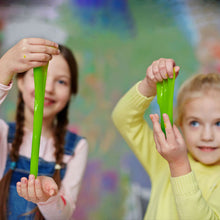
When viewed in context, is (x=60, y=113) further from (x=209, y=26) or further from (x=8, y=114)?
(x=209, y=26)

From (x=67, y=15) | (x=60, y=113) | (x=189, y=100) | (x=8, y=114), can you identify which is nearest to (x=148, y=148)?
(x=189, y=100)

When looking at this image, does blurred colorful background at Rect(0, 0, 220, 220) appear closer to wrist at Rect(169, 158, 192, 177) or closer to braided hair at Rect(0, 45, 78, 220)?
braided hair at Rect(0, 45, 78, 220)

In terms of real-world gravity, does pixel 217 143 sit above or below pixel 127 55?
below

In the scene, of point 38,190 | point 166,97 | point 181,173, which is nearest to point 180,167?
point 181,173

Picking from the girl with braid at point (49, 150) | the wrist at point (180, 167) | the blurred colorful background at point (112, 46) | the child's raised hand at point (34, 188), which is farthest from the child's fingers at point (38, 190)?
the blurred colorful background at point (112, 46)

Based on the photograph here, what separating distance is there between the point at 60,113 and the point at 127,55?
0.59 m

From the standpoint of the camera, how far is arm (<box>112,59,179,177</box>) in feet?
2.26

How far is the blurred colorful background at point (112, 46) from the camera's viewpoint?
130 centimetres

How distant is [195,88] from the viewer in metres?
0.72

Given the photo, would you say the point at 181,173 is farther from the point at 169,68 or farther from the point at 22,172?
the point at 22,172

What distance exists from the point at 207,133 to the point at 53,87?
346 mm

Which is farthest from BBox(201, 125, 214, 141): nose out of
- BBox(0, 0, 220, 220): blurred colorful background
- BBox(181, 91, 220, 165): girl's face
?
BBox(0, 0, 220, 220): blurred colorful background

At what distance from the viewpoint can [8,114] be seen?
1231 mm

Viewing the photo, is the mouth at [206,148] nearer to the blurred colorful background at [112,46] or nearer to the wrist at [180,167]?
the wrist at [180,167]
